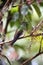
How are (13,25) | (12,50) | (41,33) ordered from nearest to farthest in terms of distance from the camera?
(41,33) → (12,50) → (13,25)

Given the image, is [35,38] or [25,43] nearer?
[35,38]

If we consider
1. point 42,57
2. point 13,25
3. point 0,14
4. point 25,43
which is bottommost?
point 42,57

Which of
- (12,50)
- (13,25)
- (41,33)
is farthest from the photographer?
(13,25)

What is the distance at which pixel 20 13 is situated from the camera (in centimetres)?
143

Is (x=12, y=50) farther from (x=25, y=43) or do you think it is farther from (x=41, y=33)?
(x=41, y=33)

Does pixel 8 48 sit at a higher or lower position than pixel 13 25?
lower

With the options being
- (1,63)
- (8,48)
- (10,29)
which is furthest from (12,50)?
(10,29)

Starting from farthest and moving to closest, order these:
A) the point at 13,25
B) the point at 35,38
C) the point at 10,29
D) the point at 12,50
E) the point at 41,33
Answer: the point at 10,29 → the point at 13,25 → the point at 12,50 → the point at 35,38 → the point at 41,33

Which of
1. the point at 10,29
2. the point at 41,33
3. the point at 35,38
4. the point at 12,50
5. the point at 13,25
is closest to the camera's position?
the point at 41,33

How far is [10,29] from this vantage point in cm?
177

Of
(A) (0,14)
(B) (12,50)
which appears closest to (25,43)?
Answer: (B) (12,50)

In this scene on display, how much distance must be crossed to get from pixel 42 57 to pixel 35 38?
30 cm

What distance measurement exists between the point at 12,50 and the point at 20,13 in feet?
0.82

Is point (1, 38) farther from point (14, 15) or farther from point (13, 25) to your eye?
point (13, 25)
